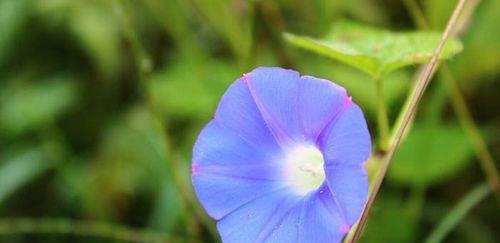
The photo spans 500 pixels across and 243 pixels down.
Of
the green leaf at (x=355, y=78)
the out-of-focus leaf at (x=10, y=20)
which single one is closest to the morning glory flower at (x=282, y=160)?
the green leaf at (x=355, y=78)

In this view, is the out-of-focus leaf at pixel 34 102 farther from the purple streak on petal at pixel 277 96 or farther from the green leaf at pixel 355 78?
the purple streak on petal at pixel 277 96

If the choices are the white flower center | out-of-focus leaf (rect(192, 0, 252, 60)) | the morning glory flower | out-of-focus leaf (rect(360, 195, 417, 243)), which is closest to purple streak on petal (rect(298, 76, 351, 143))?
the morning glory flower

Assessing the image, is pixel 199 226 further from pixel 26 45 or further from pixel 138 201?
pixel 26 45

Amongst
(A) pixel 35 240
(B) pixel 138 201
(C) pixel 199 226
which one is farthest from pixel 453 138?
(A) pixel 35 240

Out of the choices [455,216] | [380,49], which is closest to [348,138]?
[380,49]

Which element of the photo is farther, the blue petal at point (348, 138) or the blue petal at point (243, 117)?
the blue petal at point (243, 117)

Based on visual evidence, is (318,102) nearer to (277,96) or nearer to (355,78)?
(277,96)

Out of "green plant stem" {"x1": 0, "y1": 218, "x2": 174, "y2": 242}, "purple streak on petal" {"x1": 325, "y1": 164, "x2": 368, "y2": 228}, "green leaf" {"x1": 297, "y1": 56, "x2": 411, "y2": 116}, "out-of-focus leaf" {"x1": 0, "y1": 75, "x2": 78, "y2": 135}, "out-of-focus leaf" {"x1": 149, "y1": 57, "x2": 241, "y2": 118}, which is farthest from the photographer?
"out-of-focus leaf" {"x1": 0, "y1": 75, "x2": 78, "y2": 135}

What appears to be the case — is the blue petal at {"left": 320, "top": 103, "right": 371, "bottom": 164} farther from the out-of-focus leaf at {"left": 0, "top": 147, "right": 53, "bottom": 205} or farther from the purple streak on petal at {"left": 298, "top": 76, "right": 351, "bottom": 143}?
the out-of-focus leaf at {"left": 0, "top": 147, "right": 53, "bottom": 205}
